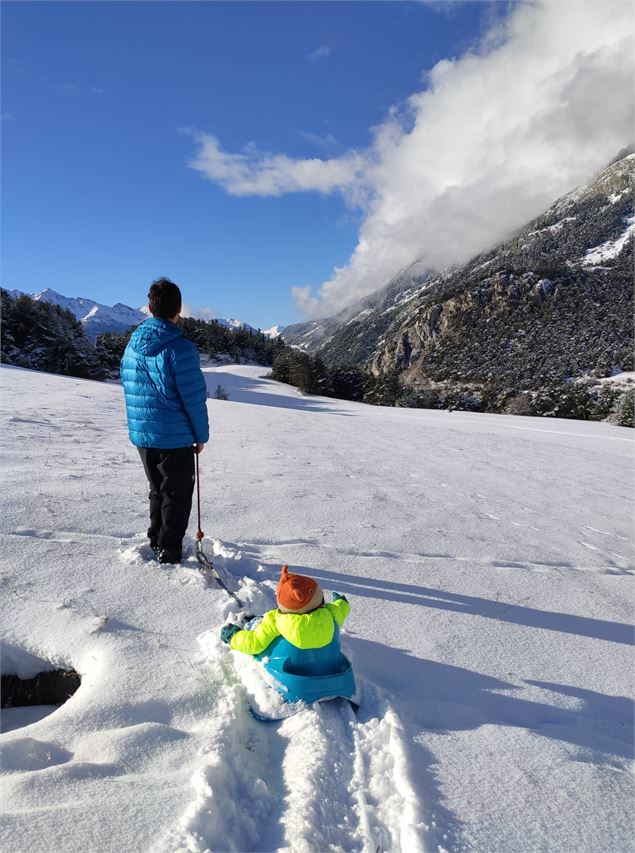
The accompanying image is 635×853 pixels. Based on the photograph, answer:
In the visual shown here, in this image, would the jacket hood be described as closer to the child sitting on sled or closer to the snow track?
the child sitting on sled

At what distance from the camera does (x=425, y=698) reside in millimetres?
2342

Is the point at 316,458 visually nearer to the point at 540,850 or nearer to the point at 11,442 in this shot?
the point at 11,442

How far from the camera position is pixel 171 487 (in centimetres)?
331

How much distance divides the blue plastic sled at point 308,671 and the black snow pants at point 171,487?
1326 mm

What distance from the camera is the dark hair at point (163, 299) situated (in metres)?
3.16

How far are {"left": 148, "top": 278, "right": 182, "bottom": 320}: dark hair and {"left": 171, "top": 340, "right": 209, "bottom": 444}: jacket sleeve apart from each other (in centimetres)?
24

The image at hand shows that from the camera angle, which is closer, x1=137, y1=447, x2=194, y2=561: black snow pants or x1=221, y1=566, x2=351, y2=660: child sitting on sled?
x1=221, y1=566, x2=351, y2=660: child sitting on sled

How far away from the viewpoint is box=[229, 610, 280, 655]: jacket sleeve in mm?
2311

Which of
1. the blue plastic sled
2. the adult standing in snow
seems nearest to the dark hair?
the adult standing in snow

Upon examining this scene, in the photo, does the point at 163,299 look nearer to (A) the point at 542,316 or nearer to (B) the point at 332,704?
(B) the point at 332,704

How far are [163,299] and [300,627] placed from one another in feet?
7.73

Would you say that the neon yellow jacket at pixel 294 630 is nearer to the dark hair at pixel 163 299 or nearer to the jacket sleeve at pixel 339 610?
the jacket sleeve at pixel 339 610

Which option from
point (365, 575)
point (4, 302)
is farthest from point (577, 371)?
point (365, 575)

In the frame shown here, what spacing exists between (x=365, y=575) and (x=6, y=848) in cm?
269
